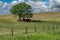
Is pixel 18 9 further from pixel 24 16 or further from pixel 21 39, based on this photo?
pixel 21 39

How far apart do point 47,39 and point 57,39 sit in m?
0.96

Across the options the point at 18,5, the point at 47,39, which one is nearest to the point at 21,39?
Answer: the point at 47,39

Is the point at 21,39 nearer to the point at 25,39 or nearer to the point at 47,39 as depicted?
the point at 25,39

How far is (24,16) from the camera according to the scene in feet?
423

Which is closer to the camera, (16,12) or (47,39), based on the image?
(47,39)

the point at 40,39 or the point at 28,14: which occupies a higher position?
the point at 40,39

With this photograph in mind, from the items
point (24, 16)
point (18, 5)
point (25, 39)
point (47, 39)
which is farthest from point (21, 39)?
point (18, 5)

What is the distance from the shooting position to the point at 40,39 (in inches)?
806

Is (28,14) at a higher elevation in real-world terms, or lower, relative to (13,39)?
lower

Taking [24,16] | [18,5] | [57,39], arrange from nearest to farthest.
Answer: [57,39] → [24,16] → [18,5]

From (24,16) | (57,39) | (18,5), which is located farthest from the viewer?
(18,5)

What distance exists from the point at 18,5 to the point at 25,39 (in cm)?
12085

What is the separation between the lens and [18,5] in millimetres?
140625

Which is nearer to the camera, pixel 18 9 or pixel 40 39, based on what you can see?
pixel 40 39
